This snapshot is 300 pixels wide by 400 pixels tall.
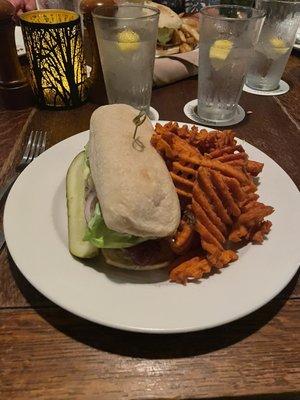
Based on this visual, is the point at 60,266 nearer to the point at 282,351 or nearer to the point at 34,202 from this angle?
the point at 34,202

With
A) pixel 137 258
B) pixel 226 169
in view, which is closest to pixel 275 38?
pixel 226 169

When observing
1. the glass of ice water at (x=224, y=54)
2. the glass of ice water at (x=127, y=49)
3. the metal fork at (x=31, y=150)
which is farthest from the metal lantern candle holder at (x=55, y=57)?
Result: the glass of ice water at (x=224, y=54)

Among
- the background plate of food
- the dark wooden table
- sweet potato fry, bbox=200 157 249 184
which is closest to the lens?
the dark wooden table

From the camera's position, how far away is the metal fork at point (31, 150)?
46.7 inches

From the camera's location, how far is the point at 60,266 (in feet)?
2.70

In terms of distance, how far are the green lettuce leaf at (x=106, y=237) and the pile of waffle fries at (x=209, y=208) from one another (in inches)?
4.0

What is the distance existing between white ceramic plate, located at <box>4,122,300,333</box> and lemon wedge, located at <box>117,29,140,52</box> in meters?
0.72

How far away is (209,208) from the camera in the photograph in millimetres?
891

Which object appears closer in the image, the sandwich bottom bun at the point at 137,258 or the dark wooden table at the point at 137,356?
the dark wooden table at the point at 137,356

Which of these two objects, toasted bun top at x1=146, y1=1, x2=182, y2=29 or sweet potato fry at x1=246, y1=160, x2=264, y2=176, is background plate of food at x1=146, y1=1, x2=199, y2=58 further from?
sweet potato fry at x1=246, y1=160, x2=264, y2=176

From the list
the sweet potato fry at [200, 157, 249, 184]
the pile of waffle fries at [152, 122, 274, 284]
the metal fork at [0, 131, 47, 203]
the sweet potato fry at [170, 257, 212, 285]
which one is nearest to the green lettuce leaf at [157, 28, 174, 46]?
the metal fork at [0, 131, 47, 203]

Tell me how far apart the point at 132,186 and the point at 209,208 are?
0.19m

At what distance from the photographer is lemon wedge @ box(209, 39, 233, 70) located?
1.47 meters

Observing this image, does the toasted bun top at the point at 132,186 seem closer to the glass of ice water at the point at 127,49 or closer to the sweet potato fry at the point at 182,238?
the sweet potato fry at the point at 182,238
